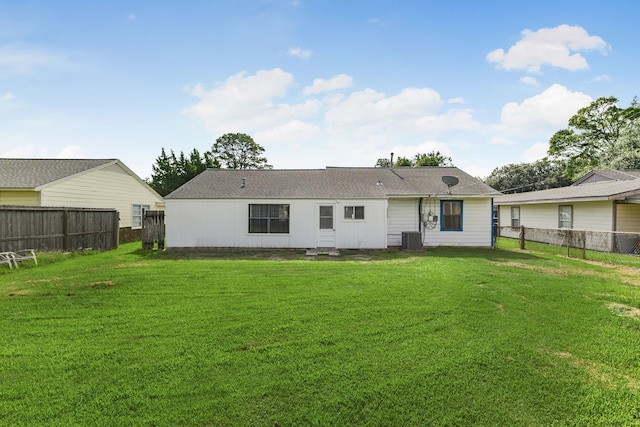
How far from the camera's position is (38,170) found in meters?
15.1

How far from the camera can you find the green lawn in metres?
2.66

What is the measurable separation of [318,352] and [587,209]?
56.2 ft

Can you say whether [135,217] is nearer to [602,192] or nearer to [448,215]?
[448,215]

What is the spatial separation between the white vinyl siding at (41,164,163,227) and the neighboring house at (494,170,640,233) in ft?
77.7

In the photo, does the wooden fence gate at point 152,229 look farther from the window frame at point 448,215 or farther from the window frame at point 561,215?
the window frame at point 561,215

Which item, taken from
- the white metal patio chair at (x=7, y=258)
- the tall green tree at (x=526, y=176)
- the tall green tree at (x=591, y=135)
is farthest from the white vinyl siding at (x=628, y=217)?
the tall green tree at (x=526, y=176)

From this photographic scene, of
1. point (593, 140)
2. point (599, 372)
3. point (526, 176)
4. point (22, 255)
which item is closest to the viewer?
point (599, 372)

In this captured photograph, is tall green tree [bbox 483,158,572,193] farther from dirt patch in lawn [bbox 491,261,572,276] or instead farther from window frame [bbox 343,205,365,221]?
dirt patch in lawn [bbox 491,261,572,276]

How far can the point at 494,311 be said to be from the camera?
5152mm

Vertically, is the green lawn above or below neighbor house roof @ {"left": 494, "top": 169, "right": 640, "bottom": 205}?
Answer: below

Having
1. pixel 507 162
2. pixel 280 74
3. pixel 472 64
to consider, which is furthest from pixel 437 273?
pixel 507 162

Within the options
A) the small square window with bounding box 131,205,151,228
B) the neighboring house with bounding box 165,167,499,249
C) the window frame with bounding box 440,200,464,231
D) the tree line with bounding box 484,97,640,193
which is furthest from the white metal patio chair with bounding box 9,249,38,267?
the tree line with bounding box 484,97,640,193

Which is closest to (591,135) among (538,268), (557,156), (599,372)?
(557,156)

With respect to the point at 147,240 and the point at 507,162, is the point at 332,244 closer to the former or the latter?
the point at 147,240
